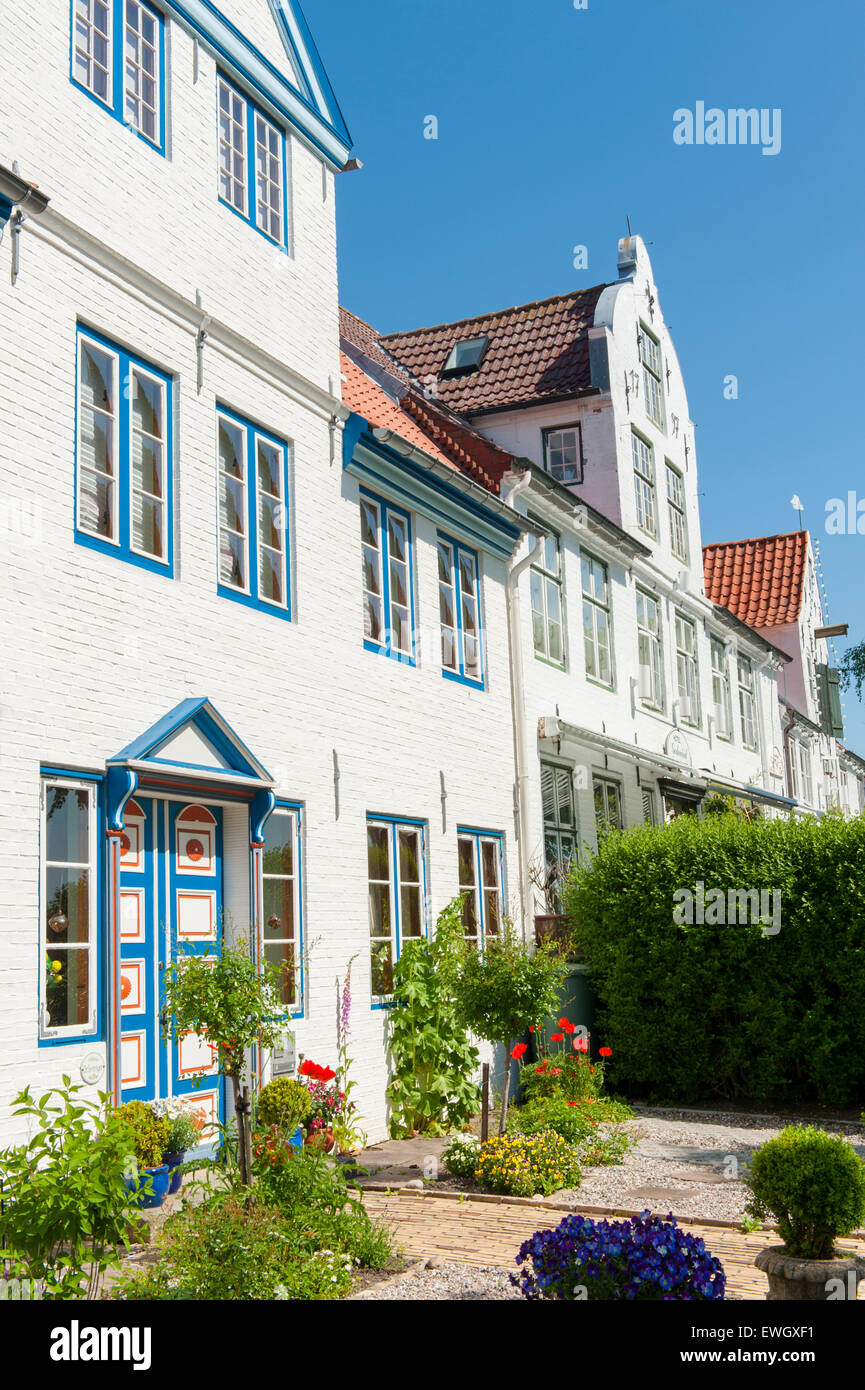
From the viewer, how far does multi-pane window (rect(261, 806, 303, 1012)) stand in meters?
10.5

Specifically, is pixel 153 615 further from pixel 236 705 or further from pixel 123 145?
pixel 123 145

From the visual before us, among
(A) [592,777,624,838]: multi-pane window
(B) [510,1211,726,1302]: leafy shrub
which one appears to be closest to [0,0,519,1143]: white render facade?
(B) [510,1211,726,1302]: leafy shrub

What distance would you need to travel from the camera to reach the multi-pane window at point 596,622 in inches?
722

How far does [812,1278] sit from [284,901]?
582 cm

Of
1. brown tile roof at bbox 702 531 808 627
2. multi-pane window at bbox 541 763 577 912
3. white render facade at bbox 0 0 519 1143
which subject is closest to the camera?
white render facade at bbox 0 0 519 1143

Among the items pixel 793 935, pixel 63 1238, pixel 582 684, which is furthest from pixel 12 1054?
pixel 582 684

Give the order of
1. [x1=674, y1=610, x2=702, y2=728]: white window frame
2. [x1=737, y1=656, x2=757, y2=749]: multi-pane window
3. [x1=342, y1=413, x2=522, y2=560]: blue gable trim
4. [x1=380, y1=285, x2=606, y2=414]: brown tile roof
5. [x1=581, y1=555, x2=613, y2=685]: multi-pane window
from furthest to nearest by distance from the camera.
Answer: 1. [x1=737, y1=656, x2=757, y2=749]: multi-pane window
2. [x1=674, y1=610, x2=702, y2=728]: white window frame
3. [x1=380, y1=285, x2=606, y2=414]: brown tile roof
4. [x1=581, y1=555, x2=613, y2=685]: multi-pane window
5. [x1=342, y1=413, x2=522, y2=560]: blue gable trim

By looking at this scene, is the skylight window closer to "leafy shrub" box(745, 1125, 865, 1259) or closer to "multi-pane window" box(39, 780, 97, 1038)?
"multi-pane window" box(39, 780, 97, 1038)

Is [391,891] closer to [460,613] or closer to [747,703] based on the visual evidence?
[460,613]

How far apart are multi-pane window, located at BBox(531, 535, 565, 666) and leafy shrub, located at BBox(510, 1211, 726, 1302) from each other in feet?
37.5

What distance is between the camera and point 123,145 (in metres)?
9.52

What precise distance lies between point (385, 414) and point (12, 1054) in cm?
928

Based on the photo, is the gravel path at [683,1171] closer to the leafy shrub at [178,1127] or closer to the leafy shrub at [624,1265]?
the leafy shrub at [178,1127]

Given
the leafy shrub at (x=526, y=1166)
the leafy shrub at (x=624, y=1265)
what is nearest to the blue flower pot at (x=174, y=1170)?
the leafy shrub at (x=526, y=1166)
